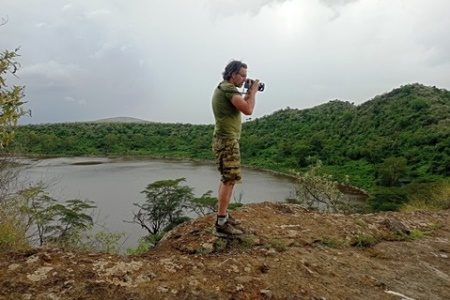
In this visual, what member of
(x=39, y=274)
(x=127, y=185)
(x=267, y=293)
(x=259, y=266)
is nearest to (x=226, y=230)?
(x=259, y=266)

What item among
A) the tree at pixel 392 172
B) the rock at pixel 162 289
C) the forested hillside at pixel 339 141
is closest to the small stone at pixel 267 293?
the rock at pixel 162 289

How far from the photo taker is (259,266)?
11.1 feet

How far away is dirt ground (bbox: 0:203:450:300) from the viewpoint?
289 cm

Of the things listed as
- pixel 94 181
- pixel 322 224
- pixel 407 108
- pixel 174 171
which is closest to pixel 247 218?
pixel 322 224

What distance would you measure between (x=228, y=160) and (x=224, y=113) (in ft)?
1.35

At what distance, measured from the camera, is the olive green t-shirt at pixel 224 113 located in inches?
145

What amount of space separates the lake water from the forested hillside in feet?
19.2

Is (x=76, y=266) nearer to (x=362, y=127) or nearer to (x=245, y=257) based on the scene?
(x=245, y=257)

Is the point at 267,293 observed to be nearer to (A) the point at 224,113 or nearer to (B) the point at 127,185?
(A) the point at 224,113

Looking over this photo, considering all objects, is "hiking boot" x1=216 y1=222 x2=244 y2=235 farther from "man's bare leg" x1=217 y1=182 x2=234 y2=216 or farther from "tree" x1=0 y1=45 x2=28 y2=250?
"tree" x1=0 y1=45 x2=28 y2=250

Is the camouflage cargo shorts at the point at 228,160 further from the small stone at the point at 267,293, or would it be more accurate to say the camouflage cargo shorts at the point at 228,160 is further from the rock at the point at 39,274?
the rock at the point at 39,274

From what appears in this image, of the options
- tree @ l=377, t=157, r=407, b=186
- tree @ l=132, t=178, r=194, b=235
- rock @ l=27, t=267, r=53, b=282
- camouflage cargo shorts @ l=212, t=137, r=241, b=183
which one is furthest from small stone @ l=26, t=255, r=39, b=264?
tree @ l=377, t=157, r=407, b=186

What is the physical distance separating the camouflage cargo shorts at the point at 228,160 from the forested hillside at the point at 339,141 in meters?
30.6

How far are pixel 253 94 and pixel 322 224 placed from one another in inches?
76.4
